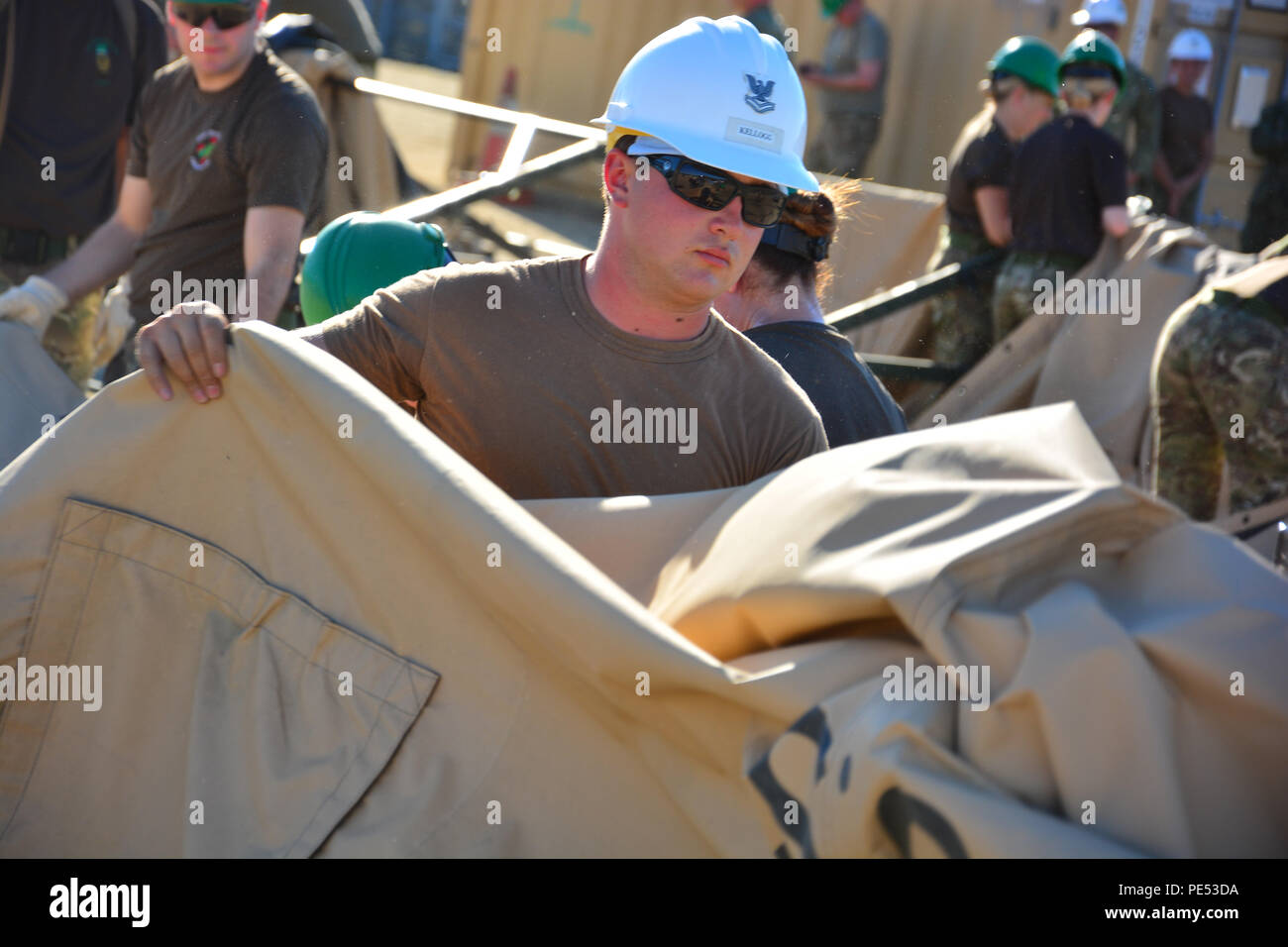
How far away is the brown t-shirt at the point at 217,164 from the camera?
159 inches

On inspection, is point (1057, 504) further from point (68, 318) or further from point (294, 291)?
point (68, 318)

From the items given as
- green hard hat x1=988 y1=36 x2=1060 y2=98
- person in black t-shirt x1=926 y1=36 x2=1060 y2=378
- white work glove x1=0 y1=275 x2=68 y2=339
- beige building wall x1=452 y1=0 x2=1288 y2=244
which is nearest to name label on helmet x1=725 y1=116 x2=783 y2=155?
white work glove x1=0 y1=275 x2=68 y2=339

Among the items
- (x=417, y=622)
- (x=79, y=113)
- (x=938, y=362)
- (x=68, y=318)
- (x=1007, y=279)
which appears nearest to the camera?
(x=417, y=622)

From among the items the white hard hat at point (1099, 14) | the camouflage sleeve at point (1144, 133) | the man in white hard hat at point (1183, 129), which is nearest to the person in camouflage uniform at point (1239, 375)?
the white hard hat at point (1099, 14)

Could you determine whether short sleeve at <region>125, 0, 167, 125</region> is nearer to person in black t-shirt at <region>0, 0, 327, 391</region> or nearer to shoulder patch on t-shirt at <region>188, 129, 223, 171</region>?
person in black t-shirt at <region>0, 0, 327, 391</region>

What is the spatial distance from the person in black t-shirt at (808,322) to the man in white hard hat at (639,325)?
0.62 metres

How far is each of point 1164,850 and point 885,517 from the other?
0.47 m

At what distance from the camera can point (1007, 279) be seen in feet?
21.4

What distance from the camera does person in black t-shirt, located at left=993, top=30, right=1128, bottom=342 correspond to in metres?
6.25

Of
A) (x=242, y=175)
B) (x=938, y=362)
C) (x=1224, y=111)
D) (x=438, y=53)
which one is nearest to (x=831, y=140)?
(x=1224, y=111)

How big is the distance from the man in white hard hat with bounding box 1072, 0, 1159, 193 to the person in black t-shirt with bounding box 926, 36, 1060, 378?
6.01 ft

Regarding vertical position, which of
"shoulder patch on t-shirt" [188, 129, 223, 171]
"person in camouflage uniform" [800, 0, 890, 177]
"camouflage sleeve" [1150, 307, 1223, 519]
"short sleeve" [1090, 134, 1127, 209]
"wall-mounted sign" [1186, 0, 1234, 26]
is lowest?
"camouflage sleeve" [1150, 307, 1223, 519]

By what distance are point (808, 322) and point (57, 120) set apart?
11.8 ft

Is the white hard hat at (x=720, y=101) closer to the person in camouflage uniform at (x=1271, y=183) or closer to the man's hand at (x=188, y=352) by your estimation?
the man's hand at (x=188, y=352)
